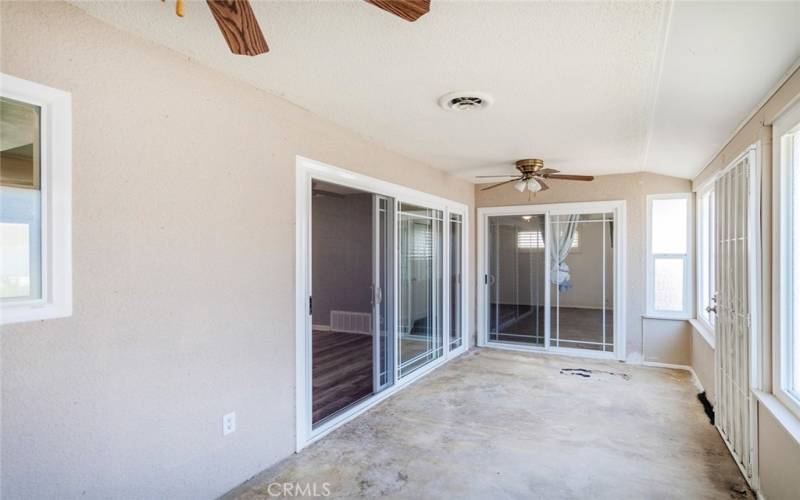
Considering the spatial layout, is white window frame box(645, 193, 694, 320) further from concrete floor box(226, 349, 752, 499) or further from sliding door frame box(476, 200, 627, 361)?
concrete floor box(226, 349, 752, 499)

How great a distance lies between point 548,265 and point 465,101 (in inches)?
137

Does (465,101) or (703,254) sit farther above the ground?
(465,101)

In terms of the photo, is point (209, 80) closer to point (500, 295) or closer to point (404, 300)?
point (404, 300)

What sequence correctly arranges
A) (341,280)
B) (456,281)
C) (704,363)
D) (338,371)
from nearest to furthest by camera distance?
1. (704,363)
2. (338,371)
3. (456,281)
4. (341,280)

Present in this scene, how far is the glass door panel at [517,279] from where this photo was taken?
5.72m

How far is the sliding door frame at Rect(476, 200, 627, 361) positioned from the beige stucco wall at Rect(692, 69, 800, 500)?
267 centimetres

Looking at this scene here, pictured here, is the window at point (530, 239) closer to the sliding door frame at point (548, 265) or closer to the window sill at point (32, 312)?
the sliding door frame at point (548, 265)

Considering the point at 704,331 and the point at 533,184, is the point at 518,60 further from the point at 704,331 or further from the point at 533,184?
the point at 704,331

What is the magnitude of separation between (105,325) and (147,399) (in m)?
0.41

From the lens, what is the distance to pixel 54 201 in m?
1.65

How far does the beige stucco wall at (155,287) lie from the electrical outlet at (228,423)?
0.05 m

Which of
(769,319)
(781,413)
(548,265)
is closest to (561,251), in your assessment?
(548,265)

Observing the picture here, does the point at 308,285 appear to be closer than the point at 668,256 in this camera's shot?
Yes

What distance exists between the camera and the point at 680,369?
4.85 meters
